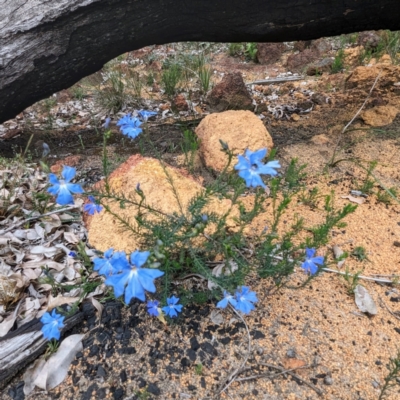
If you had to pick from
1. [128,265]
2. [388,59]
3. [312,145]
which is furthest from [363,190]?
[388,59]

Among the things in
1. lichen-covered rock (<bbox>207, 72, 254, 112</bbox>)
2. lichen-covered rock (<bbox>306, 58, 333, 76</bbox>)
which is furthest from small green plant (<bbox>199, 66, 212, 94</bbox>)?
lichen-covered rock (<bbox>306, 58, 333, 76</bbox>)

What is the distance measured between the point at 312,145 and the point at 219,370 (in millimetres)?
2046

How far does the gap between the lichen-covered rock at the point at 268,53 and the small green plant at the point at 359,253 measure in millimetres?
3920

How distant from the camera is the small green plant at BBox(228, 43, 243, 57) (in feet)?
18.5

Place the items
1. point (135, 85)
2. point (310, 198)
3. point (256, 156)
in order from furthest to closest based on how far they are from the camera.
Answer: point (135, 85), point (310, 198), point (256, 156)

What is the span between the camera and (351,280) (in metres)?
1.92

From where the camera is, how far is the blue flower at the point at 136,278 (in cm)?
110

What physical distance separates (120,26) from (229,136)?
1.07 meters

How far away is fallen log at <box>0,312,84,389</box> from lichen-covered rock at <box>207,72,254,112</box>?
102 inches

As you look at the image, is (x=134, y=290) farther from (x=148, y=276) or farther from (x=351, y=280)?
(x=351, y=280)

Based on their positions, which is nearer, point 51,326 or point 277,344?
point 51,326

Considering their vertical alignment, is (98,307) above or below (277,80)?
above

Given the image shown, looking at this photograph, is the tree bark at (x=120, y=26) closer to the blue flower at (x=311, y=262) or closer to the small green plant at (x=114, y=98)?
the small green plant at (x=114, y=98)

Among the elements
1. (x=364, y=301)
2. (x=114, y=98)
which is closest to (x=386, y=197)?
(x=364, y=301)
